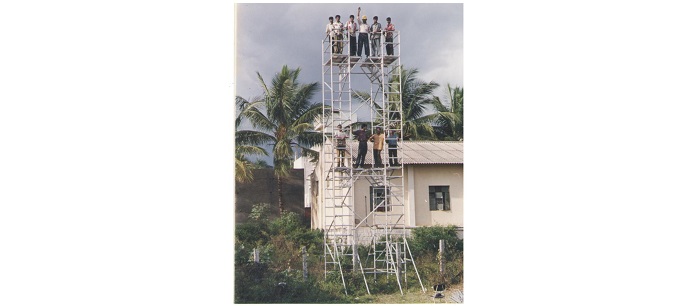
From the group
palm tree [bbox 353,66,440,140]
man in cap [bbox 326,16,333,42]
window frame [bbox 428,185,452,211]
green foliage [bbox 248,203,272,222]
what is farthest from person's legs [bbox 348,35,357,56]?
green foliage [bbox 248,203,272,222]

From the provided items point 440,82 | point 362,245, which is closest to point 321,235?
point 362,245

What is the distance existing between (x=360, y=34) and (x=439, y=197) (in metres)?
3.15

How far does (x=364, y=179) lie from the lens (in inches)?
478

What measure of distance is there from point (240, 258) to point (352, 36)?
153 inches

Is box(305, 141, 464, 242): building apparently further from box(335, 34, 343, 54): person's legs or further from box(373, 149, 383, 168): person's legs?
box(335, 34, 343, 54): person's legs

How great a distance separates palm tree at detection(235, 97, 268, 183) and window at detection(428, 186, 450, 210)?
308 cm

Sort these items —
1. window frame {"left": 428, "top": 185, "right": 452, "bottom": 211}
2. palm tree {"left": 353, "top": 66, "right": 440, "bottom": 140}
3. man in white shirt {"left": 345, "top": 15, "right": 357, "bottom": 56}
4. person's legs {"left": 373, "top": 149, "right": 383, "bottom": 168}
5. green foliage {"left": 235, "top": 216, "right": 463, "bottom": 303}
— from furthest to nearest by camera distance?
1. person's legs {"left": 373, "top": 149, "right": 383, "bottom": 168}
2. window frame {"left": 428, "top": 185, "right": 452, "bottom": 211}
3. palm tree {"left": 353, "top": 66, "right": 440, "bottom": 140}
4. man in white shirt {"left": 345, "top": 15, "right": 357, "bottom": 56}
5. green foliage {"left": 235, "top": 216, "right": 463, "bottom": 303}

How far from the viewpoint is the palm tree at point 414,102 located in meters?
11.7

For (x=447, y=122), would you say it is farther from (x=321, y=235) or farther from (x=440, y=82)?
(x=321, y=235)

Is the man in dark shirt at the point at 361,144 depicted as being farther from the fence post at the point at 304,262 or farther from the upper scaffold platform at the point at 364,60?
the fence post at the point at 304,262

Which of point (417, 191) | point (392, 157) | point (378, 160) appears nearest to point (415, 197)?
point (417, 191)

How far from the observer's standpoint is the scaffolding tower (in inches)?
452

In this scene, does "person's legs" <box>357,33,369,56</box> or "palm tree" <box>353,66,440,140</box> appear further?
"palm tree" <box>353,66,440,140</box>

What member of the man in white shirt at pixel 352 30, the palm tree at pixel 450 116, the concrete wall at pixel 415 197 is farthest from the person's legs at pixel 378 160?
the man in white shirt at pixel 352 30
